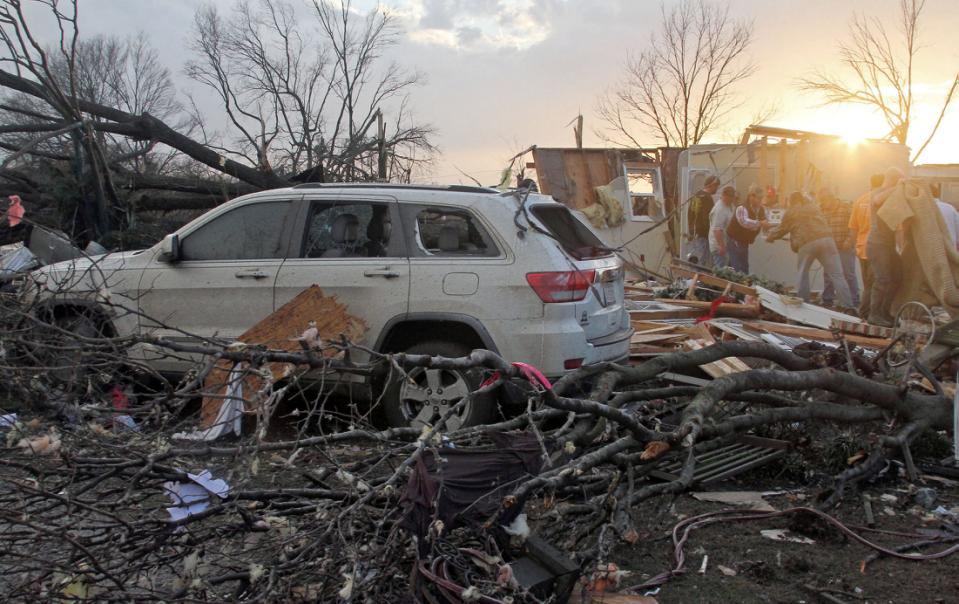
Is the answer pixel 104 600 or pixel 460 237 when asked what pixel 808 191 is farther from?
pixel 104 600

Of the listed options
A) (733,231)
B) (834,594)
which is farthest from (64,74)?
(834,594)

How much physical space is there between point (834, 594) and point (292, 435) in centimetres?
401

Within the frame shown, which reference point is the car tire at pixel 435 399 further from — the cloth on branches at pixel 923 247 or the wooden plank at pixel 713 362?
the cloth on branches at pixel 923 247

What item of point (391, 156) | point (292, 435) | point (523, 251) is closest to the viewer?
point (523, 251)

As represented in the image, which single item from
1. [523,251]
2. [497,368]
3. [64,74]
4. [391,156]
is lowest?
→ [497,368]

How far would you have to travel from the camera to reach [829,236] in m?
11.7

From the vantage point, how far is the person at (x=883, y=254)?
9.23 metres

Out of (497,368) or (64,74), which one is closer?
(497,368)

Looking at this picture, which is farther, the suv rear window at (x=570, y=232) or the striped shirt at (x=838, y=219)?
the striped shirt at (x=838, y=219)

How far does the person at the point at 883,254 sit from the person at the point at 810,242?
2.09 m

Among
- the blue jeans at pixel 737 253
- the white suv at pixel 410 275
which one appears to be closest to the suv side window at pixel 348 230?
the white suv at pixel 410 275

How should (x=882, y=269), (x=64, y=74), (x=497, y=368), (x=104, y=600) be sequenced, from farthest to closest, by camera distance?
(x=64, y=74), (x=882, y=269), (x=497, y=368), (x=104, y=600)

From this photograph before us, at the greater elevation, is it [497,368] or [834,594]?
[497,368]

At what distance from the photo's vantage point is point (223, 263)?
6.14 m
